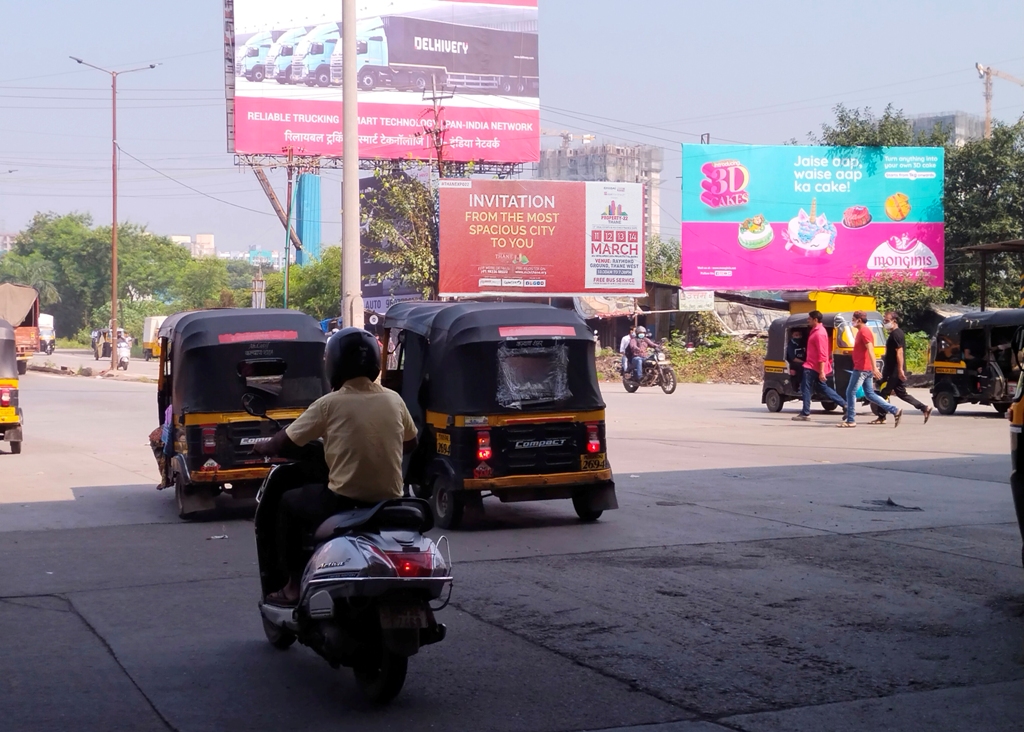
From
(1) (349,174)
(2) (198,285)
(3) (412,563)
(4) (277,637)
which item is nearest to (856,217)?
(1) (349,174)

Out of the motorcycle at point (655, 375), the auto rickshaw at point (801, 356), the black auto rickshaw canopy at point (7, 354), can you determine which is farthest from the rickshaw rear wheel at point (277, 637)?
the motorcycle at point (655, 375)

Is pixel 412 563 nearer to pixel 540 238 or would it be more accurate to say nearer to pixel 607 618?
pixel 607 618

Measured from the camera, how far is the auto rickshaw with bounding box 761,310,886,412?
74.9 ft

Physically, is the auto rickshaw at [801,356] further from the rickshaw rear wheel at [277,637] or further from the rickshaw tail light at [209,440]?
the rickshaw rear wheel at [277,637]

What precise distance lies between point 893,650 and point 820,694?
3.10 feet

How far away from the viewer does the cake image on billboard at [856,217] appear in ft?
142

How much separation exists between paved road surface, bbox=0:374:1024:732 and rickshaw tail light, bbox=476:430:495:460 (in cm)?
67

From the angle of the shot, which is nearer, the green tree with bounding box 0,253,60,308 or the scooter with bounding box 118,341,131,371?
the scooter with bounding box 118,341,131,371

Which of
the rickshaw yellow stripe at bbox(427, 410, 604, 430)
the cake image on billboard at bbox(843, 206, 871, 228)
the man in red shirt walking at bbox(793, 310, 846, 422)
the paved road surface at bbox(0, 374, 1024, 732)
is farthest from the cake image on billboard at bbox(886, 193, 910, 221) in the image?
the rickshaw yellow stripe at bbox(427, 410, 604, 430)

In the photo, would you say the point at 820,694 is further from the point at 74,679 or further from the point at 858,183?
the point at 858,183

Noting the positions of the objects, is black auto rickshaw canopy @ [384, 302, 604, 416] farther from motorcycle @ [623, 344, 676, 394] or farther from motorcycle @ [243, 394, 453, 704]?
motorcycle @ [623, 344, 676, 394]

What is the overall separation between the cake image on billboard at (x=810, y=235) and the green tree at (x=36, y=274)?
69.0 metres

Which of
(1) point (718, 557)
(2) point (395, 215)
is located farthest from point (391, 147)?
(1) point (718, 557)

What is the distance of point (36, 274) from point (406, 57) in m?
54.7
